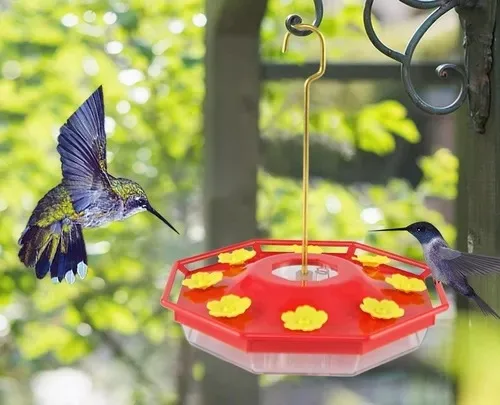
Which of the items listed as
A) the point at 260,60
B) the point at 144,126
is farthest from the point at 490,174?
the point at 144,126

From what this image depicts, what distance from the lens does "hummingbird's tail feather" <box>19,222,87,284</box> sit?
59 centimetres

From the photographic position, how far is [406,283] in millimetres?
605

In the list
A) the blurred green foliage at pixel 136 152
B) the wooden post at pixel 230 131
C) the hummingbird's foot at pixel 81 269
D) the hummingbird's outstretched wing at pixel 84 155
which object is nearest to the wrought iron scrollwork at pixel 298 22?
the hummingbird's outstretched wing at pixel 84 155

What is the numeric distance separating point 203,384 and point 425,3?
3.47 ft

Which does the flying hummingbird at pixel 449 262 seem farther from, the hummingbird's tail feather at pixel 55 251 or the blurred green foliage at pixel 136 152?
the blurred green foliage at pixel 136 152

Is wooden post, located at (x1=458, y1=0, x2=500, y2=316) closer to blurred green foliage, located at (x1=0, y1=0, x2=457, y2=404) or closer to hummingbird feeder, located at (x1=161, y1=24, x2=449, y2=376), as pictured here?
hummingbird feeder, located at (x1=161, y1=24, x2=449, y2=376)

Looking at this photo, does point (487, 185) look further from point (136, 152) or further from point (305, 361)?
point (136, 152)

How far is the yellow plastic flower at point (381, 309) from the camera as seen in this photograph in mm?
523

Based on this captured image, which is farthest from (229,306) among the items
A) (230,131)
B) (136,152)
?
(136,152)

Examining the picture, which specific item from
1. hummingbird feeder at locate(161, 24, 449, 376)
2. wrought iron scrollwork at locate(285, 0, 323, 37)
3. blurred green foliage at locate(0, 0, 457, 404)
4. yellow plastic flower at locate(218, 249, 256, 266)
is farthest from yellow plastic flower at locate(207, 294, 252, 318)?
blurred green foliage at locate(0, 0, 457, 404)

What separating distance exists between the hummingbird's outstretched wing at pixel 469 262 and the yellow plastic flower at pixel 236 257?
0.63 feet

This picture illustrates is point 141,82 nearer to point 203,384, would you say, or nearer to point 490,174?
point 203,384

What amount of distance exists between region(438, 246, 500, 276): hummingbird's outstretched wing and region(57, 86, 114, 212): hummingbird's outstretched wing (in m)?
0.30

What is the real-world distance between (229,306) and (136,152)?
1.07 meters
